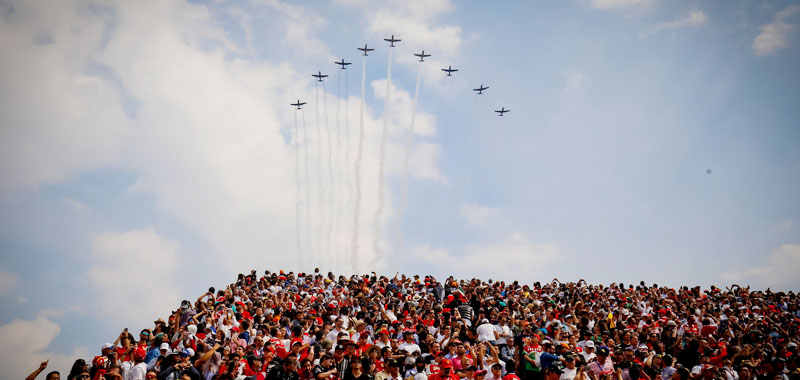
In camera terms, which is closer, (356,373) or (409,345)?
(356,373)

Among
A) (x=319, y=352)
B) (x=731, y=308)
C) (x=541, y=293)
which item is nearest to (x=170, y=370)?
(x=319, y=352)

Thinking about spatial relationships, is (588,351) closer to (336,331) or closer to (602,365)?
(602,365)

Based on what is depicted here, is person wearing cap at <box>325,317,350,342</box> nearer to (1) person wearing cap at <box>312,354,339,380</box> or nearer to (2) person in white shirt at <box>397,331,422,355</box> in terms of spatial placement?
(2) person in white shirt at <box>397,331,422,355</box>

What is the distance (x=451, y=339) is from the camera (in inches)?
512

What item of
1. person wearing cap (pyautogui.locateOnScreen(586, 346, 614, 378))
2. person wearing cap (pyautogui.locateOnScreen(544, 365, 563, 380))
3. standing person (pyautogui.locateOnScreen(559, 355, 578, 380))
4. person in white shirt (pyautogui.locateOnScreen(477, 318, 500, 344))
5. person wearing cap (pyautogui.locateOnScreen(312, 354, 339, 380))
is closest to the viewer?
person wearing cap (pyautogui.locateOnScreen(544, 365, 563, 380))

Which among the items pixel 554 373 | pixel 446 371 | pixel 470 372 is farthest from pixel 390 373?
pixel 554 373

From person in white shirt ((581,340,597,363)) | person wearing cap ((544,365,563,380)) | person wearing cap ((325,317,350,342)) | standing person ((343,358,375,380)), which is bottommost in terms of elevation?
person wearing cap ((544,365,563,380))

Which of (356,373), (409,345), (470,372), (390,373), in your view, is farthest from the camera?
(409,345)

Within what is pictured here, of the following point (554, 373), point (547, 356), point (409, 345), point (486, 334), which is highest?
point (486, 334)

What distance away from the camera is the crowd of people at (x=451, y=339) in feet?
36.4

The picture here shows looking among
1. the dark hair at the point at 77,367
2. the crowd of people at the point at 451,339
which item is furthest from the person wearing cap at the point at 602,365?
the dark hair at the point at 77,367

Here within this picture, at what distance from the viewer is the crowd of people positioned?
437 inches

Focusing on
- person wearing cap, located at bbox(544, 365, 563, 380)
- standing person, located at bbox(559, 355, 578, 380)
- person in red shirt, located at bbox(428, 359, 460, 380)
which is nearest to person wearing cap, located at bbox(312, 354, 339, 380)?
person in red shirt, located at bbox(428, 359, 460, 380)

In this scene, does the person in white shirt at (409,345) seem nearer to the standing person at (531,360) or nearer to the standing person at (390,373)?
the standing person at (390,373)
